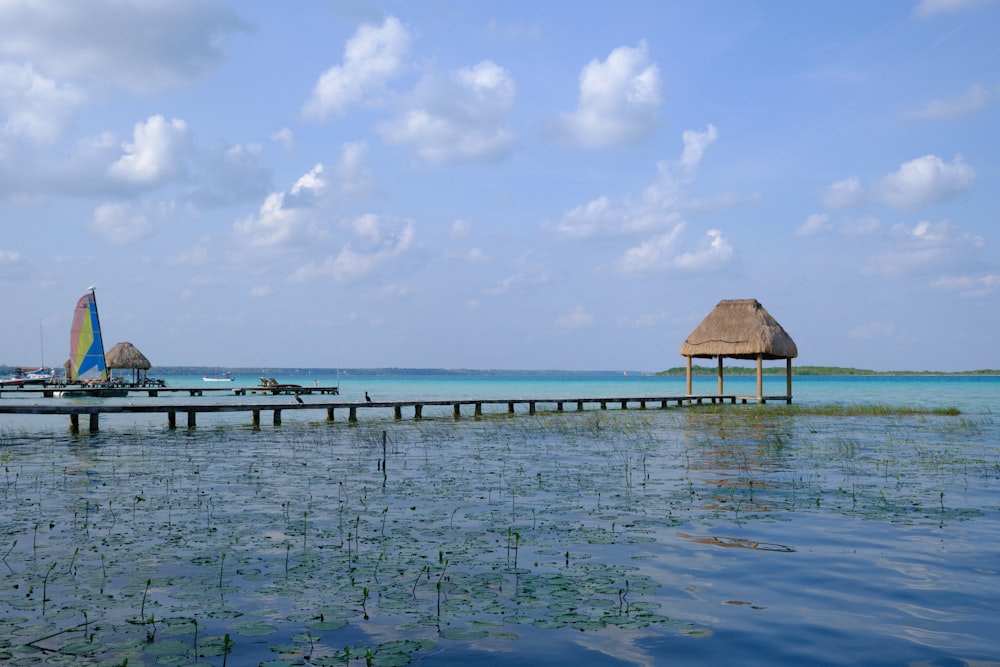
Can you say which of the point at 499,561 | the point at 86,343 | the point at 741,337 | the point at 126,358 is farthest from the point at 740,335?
the point at 126,358

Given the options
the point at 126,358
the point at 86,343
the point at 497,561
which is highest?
the point at 86,343

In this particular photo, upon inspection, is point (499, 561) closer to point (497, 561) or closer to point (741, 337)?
point (497, 561)

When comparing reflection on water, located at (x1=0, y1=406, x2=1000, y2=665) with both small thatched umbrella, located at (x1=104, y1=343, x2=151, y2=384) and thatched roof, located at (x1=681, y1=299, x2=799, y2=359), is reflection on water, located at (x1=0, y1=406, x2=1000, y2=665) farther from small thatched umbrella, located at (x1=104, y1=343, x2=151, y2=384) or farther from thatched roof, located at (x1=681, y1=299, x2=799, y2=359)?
small thatched umbrella, located at (x1=104, y1=343, x2=151, y2=384)

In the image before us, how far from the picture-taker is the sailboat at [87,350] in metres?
48.6

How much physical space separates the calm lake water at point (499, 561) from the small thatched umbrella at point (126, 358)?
50.7 m

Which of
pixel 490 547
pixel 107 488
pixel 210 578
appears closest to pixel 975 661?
pixel 490 547

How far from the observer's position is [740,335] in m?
40.3

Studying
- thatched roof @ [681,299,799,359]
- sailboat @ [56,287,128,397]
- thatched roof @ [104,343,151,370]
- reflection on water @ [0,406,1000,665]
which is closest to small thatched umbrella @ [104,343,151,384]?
thatched roof @ [104,343,151,370]

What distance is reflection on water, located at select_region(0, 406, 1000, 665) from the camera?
5.37 meters

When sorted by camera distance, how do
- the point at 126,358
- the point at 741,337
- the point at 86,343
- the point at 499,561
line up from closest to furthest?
1. the point at 499,561
2. the point at 741,337
3. the point at 86,343
4. the point at 126,358

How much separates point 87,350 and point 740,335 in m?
39.1

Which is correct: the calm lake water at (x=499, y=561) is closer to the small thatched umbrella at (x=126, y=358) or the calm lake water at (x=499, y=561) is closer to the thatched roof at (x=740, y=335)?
the thatched roof at (x=740, y=335)

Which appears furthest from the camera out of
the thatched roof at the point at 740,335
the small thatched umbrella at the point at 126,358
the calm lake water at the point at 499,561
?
the small thatched umbrella at the point at 126,358

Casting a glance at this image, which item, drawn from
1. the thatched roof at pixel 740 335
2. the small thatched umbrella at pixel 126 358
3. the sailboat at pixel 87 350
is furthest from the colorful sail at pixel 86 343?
the thatched roof at pixel 740 335
